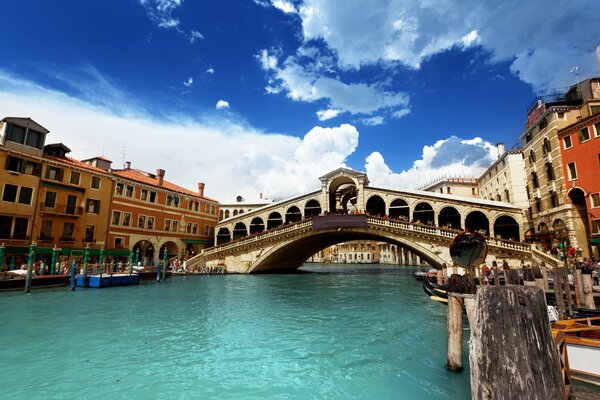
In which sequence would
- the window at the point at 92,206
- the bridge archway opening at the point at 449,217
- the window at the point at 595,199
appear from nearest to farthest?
the window at the point at 595,199, the window at the point at 92,206, the bridge archway opening at the point at 449,217

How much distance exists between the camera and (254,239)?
3102 cm

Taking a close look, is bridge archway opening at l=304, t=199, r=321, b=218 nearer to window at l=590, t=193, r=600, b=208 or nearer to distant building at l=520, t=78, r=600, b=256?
distant building at l=520, t=78, r=600, b=256

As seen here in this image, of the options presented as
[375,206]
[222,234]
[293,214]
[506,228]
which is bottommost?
[506,228]

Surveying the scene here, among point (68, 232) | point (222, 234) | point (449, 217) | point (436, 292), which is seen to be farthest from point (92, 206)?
point (449, 217)

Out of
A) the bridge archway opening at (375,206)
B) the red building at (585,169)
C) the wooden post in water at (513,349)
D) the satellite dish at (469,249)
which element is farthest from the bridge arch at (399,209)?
the wooden post in water at (513,349)

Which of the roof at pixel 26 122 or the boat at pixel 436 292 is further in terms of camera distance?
the roof at pixel 26 122

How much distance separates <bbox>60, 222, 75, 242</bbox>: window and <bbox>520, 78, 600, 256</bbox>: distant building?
3551 cm

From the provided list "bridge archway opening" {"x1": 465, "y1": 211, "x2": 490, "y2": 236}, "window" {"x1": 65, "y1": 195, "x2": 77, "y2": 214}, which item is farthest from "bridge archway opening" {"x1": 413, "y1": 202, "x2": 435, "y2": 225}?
"window" {"x1": 65, "y1": 195, "x2": 77, "y2": 214}

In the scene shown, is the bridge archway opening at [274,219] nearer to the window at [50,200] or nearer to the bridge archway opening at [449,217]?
the bridge archway opening at [449,217]

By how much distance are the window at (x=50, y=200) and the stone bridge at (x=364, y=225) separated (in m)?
12.9

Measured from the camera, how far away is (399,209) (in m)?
31.3

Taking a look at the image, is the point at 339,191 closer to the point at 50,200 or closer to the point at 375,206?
the point at 375,206

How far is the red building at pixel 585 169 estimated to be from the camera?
63.7ft

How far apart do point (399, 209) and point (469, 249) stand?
22.3m
